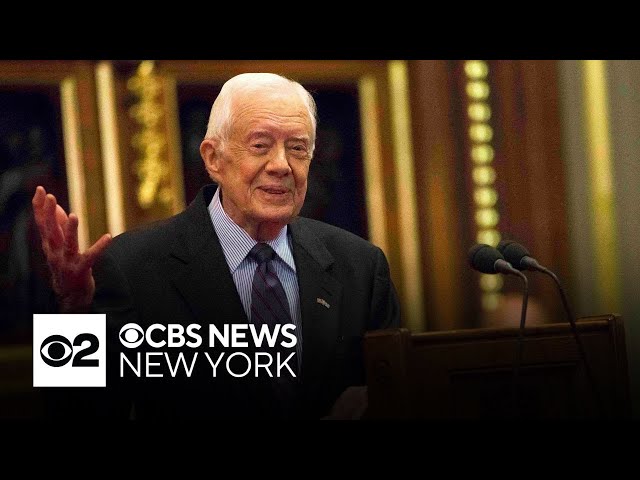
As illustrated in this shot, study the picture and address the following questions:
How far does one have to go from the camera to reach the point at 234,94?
3.49m

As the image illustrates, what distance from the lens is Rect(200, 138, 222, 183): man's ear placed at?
11.6ft

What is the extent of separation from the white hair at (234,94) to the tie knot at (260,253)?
347 mm

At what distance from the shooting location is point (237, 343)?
3480 millimetres

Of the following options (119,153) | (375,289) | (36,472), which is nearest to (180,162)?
(119,153)

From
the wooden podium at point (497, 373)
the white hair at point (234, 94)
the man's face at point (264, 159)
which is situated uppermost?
the white hair at point (234, 94)

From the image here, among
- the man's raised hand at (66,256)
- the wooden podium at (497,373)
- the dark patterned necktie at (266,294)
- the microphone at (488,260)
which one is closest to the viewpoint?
the wooden podium at (497,373)

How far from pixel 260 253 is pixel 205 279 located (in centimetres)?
20

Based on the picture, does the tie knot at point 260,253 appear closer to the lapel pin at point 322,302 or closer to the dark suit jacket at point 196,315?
the dark suit jacket at point 196,315

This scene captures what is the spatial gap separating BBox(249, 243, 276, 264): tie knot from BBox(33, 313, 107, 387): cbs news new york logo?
0.51 meters

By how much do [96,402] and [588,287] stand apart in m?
1.71

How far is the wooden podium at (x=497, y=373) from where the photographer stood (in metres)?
2.98

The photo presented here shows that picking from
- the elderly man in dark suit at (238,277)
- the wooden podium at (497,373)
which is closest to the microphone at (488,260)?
the wooden podium at (497,373)

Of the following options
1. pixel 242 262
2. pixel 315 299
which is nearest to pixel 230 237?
pixel 242 262

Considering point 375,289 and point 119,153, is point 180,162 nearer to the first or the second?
point 119,153
